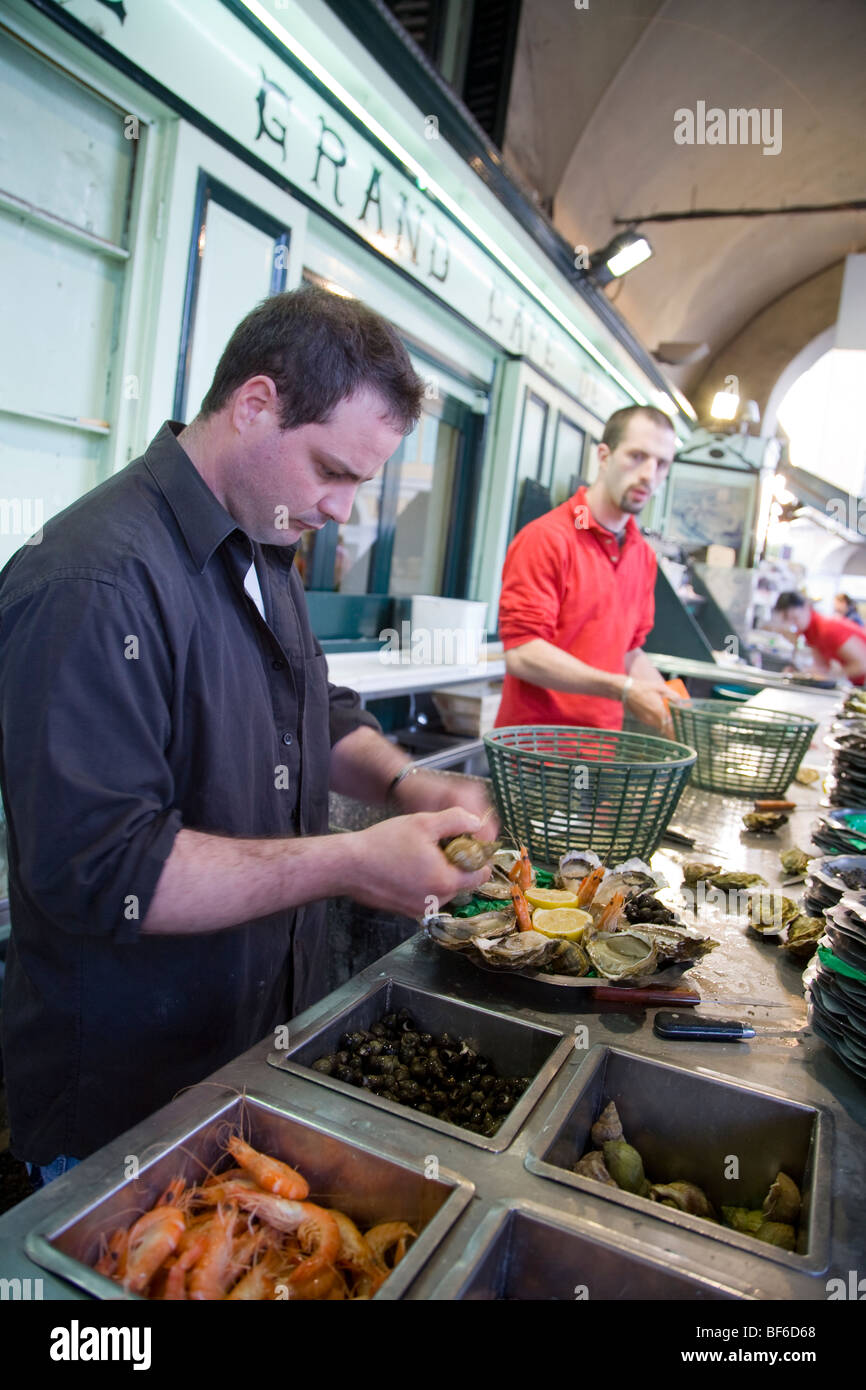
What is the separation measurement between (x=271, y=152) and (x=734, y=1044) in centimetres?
349

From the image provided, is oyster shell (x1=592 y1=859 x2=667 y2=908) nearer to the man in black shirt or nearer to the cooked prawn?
the cooked prawn

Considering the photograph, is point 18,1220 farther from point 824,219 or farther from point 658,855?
point 824,219

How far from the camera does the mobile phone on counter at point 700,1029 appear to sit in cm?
129

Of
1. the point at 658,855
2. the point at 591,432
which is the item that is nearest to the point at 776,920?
the point at 658,855

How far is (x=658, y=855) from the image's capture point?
6.99 ft

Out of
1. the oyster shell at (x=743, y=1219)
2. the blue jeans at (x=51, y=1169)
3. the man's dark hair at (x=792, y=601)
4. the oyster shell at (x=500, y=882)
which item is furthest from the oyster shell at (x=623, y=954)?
the man's dark hair at (x=792, y=601)

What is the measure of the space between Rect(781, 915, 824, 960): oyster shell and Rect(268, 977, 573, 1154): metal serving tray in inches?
23.0

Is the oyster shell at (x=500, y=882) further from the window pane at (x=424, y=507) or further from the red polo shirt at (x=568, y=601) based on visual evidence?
the window pane at (x=424, y=507)

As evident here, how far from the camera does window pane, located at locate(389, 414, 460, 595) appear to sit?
5652mm

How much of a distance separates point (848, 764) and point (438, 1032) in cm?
173

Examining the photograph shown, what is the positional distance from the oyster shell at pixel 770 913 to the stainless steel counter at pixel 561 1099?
0.07m

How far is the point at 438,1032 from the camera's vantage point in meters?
1.33

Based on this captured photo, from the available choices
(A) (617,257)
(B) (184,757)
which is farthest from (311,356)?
(A) (617,257)

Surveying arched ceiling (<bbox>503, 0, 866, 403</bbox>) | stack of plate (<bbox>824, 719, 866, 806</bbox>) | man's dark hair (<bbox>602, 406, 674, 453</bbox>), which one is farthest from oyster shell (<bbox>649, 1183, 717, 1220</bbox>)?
arched ceiling (<bbox>503, 0, 866, 403</bbox>)
